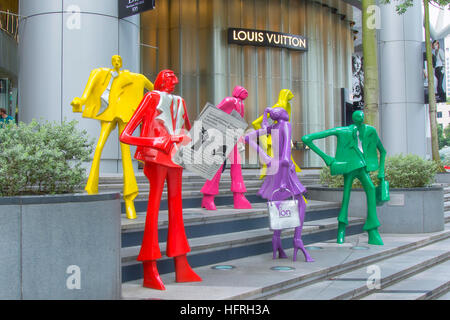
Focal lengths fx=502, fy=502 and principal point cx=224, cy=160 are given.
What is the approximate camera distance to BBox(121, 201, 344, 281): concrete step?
568cm

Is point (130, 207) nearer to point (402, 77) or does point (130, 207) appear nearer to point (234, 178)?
point (234, 178)

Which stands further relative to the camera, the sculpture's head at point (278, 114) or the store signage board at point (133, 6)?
the store signage board at point (133, 6)

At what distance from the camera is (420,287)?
5809 millimetres

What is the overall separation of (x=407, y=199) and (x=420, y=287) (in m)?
3.74

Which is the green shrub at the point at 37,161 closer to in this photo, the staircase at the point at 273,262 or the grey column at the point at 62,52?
the staircase at the point at 273,262

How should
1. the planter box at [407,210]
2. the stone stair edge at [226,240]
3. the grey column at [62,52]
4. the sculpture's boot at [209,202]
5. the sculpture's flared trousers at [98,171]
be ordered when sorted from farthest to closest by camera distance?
the grey column at [62,52]
the planter box at [407,210]
the sculpture's boot at [209,202]
the sculpture's flared trousers at [98,171]
the stone stair edge at [226,240]

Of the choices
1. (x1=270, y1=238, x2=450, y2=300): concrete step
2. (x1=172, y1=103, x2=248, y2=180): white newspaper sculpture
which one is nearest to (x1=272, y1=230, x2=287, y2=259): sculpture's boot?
(x1=270, y1=238, x2=450, y2=300): concrete step

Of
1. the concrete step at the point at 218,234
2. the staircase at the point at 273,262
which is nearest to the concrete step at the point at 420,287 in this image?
the staircase at the point at 273,262

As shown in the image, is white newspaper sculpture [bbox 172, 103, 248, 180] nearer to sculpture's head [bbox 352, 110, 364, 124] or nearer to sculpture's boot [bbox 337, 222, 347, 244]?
sculpture's head [bbox 352, 110, 364, 124]

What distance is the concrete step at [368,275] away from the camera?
16.9 ft

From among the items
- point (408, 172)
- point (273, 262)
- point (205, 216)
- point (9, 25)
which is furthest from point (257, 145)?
point (9, 25)

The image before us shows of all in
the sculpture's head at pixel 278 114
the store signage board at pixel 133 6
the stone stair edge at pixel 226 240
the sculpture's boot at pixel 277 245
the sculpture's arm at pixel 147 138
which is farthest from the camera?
the store signage board at pixel 133 6
